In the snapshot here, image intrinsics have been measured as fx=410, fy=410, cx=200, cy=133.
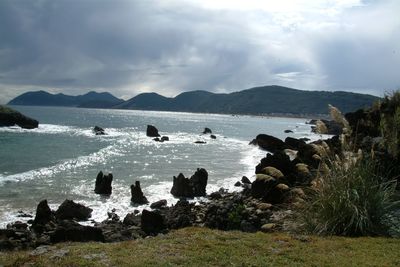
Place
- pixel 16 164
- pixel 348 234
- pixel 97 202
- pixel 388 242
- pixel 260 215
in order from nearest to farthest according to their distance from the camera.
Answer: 1. pixel 388 242
2. pixel 348 234
3. pixel 260 215
4. pixel 97 202
5. pixel 16 164

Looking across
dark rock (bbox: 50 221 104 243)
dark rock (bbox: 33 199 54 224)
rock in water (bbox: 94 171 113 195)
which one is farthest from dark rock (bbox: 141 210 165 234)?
rock in water (bbox: 94 171 113 195)

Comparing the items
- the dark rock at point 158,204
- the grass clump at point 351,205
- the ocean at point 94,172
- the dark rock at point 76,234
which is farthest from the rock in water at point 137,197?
the grass clump at point 351,205

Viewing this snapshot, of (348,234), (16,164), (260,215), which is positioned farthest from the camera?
(16,164)

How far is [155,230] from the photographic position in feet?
55.8

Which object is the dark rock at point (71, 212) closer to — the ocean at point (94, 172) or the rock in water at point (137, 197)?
the ocean at point (94, 172)

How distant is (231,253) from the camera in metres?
7.82

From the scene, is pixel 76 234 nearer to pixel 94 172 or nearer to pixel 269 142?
pixel 94 172

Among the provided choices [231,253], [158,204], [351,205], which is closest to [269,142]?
[158,204]

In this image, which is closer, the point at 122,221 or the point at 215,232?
the point at 215,232

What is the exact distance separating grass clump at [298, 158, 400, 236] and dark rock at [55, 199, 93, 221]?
15.1 metres

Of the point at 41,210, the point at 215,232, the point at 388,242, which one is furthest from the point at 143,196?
the point at 388,242

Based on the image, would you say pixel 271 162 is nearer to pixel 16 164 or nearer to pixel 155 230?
pixel 155 230

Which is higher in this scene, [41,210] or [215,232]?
[215,232]

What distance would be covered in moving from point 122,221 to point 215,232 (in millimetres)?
12499
